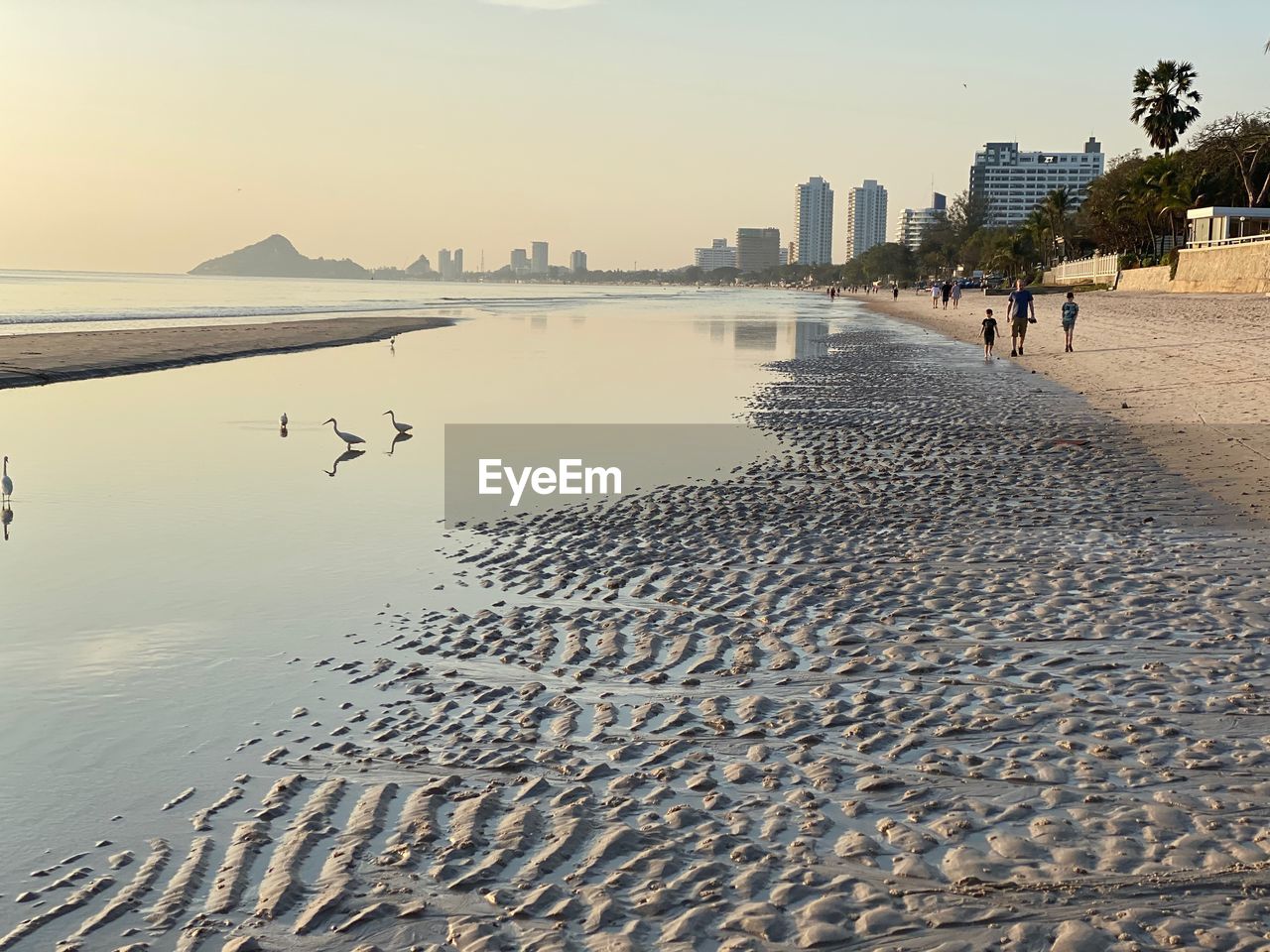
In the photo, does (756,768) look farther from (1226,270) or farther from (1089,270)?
(1089,270)

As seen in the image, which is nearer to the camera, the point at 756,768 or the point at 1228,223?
the point at 756,768

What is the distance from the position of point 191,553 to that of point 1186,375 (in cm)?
2260

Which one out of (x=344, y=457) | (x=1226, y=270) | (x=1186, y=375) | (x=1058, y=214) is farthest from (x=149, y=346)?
(x=1058, y=214)

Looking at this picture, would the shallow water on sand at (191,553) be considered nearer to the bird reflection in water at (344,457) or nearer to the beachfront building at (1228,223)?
the bird reflection in water at (344,457)

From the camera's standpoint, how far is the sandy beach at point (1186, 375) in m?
15.8

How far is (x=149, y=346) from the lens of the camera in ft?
128

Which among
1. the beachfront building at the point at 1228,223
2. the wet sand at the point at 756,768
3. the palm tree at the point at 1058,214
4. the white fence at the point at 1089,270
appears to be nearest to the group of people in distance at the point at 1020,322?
the wet sand at the point at 756,768

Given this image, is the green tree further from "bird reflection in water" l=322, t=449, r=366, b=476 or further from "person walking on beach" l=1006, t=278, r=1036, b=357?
"bird reflection in water" l=322, t=449, r=366, b=476

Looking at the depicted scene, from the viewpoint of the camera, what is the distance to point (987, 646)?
813 cm

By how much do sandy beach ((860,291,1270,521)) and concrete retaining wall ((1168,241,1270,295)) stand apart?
5424mm

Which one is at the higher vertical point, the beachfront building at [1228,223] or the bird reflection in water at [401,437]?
the beachfront building at [1228,223]

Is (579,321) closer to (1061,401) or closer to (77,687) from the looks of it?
(1061,401)

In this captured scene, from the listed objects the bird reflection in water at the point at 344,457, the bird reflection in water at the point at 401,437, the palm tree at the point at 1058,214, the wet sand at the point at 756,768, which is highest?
the palm tree at the point at 1058,214

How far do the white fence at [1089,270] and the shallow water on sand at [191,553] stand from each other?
2919 inches
